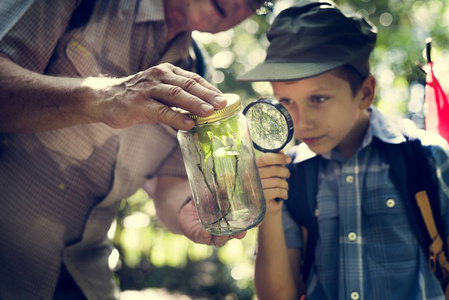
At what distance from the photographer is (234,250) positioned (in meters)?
7.68

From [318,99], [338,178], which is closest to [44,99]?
[318,99]

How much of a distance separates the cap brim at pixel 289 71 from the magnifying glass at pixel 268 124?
41cm

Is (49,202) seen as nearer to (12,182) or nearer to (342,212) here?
(12,182)

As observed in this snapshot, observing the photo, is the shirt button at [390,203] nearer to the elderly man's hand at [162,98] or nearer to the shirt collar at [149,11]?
the elderly man's hand at [162,98]

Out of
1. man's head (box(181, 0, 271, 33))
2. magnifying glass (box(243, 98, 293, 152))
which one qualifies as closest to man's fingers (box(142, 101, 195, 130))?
magnifying glass (box(243, 98, 293, 152))

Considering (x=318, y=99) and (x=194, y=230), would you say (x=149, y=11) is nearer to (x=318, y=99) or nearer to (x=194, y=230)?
(x=318, y=99)

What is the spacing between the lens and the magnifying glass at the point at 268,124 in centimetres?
218

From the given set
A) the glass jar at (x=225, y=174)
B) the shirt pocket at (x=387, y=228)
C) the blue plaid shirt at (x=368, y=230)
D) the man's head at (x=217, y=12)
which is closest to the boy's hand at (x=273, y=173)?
the glass jar at (x=225, y=174)

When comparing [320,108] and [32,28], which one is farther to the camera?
[320,108]

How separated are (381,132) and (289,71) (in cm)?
66

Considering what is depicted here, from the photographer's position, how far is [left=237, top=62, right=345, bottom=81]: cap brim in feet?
8.42

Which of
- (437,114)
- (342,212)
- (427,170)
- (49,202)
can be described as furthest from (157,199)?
(437,114)

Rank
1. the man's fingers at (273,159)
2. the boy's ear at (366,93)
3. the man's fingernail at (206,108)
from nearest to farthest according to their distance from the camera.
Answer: the man's fingernail at (206,108), the man's fingers at (273,159), the boy's ear at (366,93)

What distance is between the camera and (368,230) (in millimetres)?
2621
